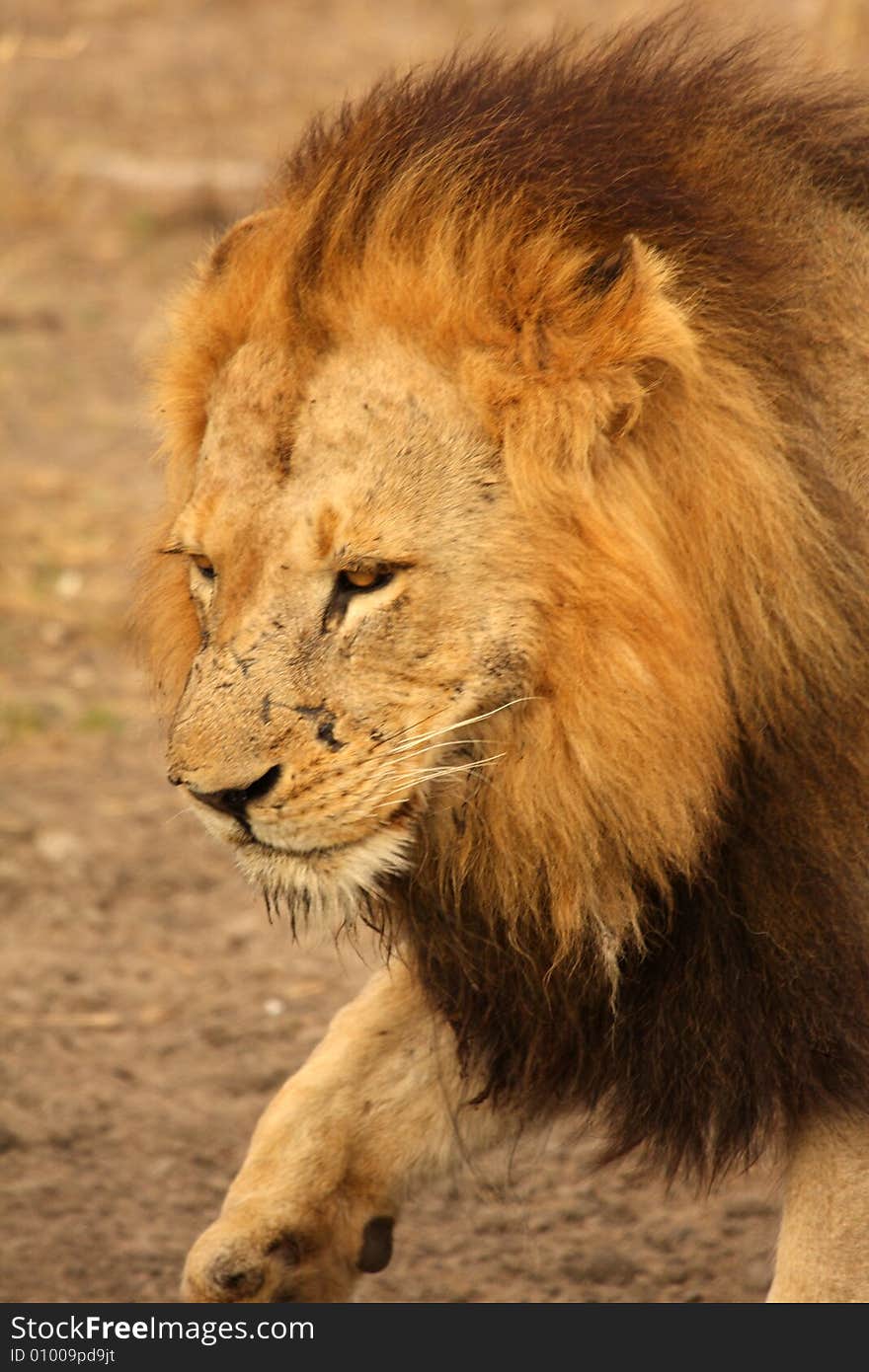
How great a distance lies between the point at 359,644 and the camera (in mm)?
2467

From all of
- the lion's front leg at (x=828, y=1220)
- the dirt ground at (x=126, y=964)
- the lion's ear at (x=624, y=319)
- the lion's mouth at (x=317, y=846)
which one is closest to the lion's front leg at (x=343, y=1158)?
the dirt ground at (x=126, y=964)

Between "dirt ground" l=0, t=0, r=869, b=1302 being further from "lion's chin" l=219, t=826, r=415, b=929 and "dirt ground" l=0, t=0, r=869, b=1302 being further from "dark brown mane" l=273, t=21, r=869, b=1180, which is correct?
"lion's chin" l=219, t=826, r=415, b=929

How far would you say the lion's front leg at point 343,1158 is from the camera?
3.09 metres

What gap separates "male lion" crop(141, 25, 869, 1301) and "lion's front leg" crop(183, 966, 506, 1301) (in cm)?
45

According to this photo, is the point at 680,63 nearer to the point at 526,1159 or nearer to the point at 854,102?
the point at 854,102

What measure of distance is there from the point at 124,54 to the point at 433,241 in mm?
10057

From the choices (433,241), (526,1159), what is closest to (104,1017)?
(526,1159)

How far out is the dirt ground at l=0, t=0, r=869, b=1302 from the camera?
12.0 feet

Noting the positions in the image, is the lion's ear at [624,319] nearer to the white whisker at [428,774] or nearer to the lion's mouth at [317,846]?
the white whisker at [428,774]

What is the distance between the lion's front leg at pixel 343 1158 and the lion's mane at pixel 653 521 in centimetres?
43

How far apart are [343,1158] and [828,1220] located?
86 cm

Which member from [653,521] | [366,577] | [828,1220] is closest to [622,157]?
[653,521]

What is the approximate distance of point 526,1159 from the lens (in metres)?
3.94

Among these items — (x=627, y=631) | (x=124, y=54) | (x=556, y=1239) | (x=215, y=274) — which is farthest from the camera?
(x=124, y=54)
